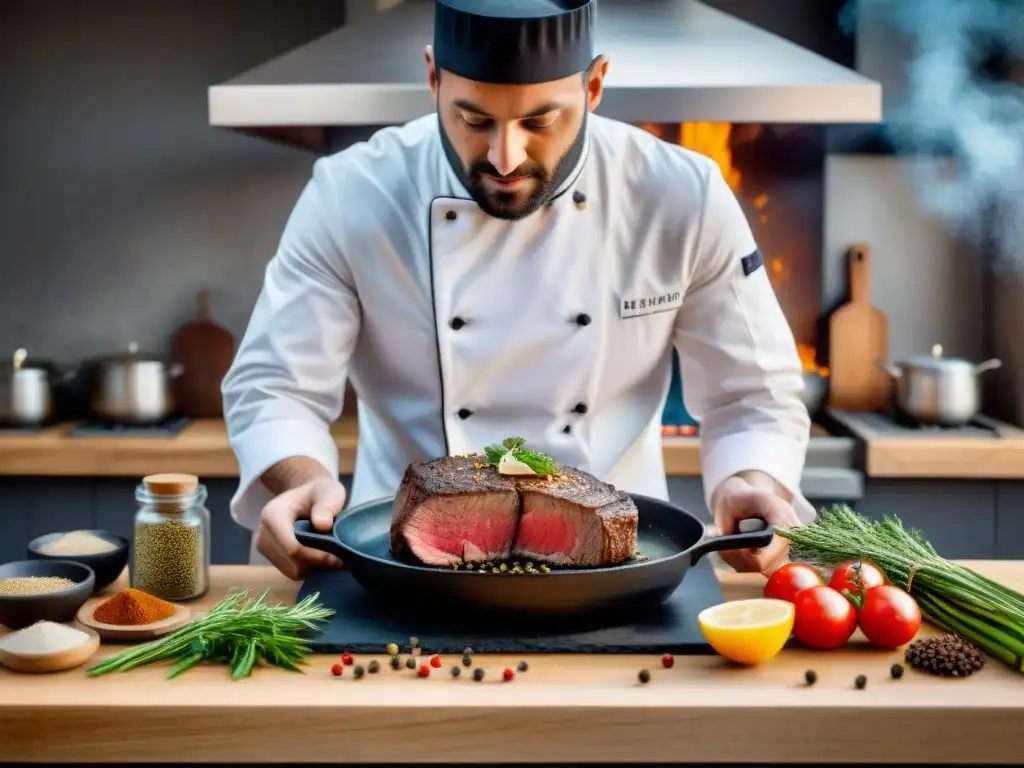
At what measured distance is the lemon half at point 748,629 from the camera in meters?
1.50

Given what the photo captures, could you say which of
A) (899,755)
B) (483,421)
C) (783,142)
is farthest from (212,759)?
(783,142)

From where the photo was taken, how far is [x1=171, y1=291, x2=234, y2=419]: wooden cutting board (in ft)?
13.0

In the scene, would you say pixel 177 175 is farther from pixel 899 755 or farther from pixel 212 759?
pixel 899 755

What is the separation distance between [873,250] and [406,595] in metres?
2.78

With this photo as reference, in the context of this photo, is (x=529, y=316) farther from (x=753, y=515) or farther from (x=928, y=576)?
(x=928, y=576)

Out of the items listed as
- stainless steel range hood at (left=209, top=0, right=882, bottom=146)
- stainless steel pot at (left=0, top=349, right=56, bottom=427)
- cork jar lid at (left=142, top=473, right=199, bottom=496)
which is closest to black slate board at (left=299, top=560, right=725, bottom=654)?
cork jar lid at (left=142, top=473, right=199, bottom=496)

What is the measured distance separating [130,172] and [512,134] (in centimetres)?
248

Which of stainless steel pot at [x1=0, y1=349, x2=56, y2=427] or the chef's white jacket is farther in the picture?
stainless steel pot at [x1=0, y1=349, x2=56, y2=427]

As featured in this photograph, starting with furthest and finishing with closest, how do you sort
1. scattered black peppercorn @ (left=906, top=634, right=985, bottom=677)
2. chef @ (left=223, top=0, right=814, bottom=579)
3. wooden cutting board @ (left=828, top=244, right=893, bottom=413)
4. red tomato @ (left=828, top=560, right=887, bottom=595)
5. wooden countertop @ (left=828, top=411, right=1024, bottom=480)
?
wooden cutting board @ (left=828, top=244, right=893, bottom=413)
wooden countertop @ (left=828, top=411, right=1024, bottom=480)
chef @ (left=223, top=0, right=814, bottom=579)
red tomato @ (left=828, top=560, right=887, bottom=595)
scattered black peppercorn @ (left=906, top=634, right=985, bottom=677)

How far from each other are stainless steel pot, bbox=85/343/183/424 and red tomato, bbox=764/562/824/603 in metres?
2.39

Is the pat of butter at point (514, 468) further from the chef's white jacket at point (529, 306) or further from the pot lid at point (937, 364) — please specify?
the pot lid at point (937, 364)

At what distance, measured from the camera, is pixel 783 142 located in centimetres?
399

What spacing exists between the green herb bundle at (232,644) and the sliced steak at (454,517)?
0.62ft

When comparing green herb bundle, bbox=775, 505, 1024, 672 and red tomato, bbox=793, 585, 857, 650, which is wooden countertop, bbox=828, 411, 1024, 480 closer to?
green herb bundle, bbox=775, 505, 1024, 672
